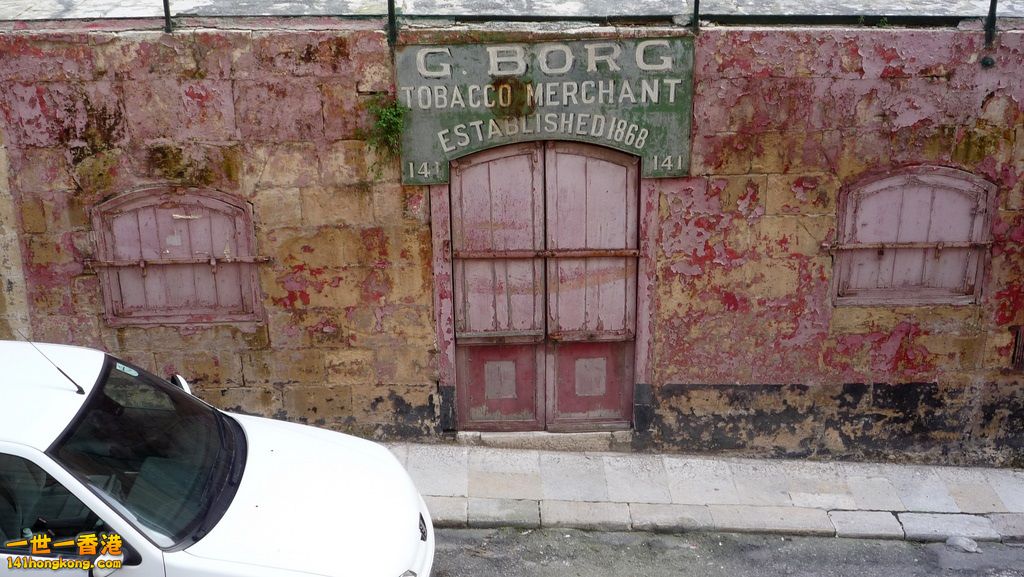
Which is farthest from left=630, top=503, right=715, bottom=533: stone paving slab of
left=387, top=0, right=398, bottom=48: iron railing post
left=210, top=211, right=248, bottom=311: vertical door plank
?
left=387, top=0, right=398, bottom=48: iron railing post

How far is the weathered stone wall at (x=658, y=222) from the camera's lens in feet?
21.2

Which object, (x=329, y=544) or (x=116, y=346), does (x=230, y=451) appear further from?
(x=116, y=346)

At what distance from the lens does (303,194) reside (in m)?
6.71

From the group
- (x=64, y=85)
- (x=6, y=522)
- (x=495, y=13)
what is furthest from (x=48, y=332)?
(x=495, y=13)

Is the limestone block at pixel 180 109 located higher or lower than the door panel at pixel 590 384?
higher

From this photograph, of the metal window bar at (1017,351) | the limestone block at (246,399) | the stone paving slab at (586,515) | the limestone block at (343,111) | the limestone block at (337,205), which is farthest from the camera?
the limestone block at (246,399)

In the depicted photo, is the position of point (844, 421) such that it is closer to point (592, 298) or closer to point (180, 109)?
point (592, 298)

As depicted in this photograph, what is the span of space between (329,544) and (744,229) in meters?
3.98

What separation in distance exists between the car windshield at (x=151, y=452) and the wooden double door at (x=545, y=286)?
7.69 feet

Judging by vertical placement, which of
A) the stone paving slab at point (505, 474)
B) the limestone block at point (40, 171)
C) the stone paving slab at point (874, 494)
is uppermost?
the limestone block at point (40, 171)

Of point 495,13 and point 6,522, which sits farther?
point 495,13

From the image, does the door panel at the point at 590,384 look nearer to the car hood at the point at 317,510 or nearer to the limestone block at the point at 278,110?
the car hood at the point at 317,510

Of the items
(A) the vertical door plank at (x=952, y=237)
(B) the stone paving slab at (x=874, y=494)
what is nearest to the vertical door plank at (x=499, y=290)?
(B) the stone paving slab at (x=874, y=494)

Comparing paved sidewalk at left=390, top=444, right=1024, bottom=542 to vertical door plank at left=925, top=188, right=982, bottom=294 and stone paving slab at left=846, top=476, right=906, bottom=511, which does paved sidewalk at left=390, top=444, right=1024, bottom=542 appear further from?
vertical door plank at left=925, top=188, right=982, bottom=294
